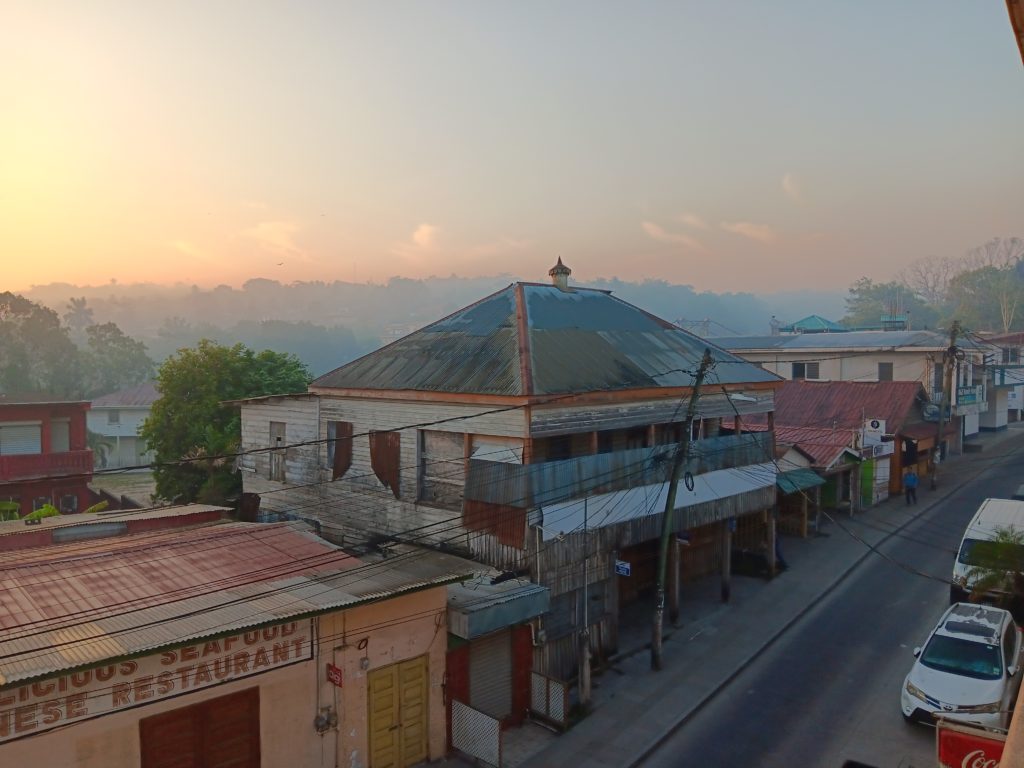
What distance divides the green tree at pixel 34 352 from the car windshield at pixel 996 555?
Result: 75900 millimetres

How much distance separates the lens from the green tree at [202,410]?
29.4 meters

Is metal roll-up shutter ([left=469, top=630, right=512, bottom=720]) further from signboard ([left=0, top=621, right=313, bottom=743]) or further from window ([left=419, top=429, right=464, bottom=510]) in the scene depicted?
signboard ([left=0, top=621, right=313, bottom=743])

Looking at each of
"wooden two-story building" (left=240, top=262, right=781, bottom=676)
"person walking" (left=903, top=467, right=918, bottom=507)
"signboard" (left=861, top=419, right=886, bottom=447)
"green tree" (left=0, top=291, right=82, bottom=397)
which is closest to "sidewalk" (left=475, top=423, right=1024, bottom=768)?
"wooden two-story building" (left=240, top=262, right=781, bottom=676)

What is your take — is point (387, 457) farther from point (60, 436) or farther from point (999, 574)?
point (60, 436)

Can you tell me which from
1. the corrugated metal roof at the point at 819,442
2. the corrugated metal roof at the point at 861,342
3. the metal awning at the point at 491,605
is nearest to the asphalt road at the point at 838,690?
the metal awning at the point at 491,605

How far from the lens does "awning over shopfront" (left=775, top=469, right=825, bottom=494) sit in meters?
25.8

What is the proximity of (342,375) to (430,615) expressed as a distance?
9430mm

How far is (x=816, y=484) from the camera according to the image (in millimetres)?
28141

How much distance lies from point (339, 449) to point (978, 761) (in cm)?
1563

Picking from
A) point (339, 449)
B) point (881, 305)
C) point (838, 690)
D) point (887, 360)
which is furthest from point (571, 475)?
point (881, 305)

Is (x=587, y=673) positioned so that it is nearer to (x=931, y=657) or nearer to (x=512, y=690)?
(x=512, y=690)

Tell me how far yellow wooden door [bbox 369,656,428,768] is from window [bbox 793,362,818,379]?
132 ft

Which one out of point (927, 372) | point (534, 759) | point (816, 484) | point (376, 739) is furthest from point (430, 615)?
point (927, 372)

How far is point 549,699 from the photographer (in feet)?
49.1
